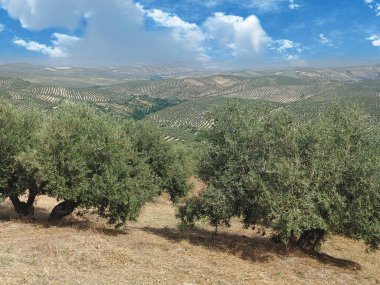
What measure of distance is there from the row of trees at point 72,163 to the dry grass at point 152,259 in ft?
8.33

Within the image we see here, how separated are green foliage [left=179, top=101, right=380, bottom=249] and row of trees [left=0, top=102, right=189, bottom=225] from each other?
5488mm

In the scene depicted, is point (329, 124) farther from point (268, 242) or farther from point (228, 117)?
point (268, 242)

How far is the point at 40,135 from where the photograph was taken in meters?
30.9

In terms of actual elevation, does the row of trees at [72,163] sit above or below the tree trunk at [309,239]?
above

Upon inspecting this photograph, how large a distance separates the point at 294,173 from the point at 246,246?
909cm

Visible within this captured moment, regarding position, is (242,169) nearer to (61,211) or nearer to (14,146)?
(61,211)

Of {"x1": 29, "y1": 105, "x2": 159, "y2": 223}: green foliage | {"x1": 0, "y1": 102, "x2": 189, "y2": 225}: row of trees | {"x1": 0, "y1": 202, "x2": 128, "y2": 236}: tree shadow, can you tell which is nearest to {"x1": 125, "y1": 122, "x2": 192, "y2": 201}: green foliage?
{"x1": 0, "y1": 202, "x2": 128, "y2": 236}: tree shadow

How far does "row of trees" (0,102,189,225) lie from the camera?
29.4 metres

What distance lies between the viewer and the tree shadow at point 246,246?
28784 millimetres

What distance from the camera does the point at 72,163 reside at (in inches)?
1147

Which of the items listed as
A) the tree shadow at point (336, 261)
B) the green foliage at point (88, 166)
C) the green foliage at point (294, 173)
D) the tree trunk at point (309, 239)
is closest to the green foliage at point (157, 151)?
the green foliage at point (88, 166)

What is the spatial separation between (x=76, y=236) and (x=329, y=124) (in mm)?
20671

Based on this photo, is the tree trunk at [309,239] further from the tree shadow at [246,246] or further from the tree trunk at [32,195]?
the tree trunk at [32,195]

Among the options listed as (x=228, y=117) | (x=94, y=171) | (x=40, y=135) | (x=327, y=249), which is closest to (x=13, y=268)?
(x=94, y=171)
